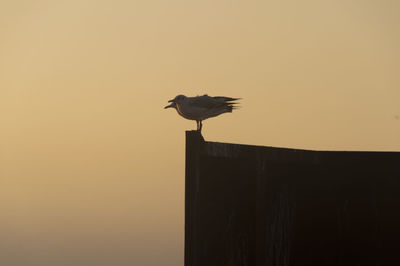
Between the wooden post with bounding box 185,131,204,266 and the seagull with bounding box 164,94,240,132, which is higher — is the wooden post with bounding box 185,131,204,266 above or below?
below

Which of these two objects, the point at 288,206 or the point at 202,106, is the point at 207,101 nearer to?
the point at 202,106

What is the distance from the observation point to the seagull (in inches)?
640

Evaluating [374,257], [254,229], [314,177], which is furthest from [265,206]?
[374,257]

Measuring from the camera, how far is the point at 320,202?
49.1ft

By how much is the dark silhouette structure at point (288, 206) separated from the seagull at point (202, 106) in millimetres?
2324

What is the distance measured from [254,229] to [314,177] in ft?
5.64

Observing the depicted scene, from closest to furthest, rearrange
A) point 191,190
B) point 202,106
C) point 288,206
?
point 191,190 → point 288,206 → point 202,106

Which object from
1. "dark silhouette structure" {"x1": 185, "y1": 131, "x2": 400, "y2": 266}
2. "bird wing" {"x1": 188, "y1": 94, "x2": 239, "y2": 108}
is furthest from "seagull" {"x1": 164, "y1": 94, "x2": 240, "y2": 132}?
"dark silhouette structure" {"x1": 185, "y1": 131, "x2": 400, "y2": 266}

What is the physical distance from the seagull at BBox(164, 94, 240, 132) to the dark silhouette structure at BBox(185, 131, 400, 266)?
2.32m

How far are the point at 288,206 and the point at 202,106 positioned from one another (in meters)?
2.79

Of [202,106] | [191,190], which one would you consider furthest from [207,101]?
[191,190]

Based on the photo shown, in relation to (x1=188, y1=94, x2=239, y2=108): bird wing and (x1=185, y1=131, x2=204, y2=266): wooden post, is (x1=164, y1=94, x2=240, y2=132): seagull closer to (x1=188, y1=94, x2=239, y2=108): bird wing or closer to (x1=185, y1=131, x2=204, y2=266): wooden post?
(x1=188, y1=94, x2=239, y2=108): bird wing

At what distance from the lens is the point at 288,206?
1433cm

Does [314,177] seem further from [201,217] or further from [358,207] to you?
[201,217]
